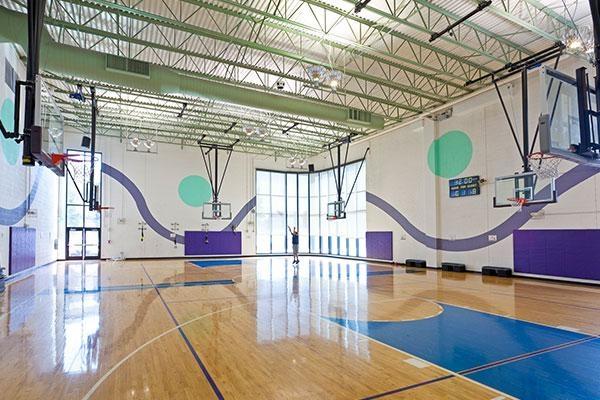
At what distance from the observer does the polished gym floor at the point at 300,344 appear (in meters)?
3.55

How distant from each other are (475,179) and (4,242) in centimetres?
1564

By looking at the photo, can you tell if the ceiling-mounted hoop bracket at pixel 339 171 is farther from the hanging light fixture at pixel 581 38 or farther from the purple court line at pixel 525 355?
the purple court line at pixel 525 355

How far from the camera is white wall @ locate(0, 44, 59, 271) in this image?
10875 mm

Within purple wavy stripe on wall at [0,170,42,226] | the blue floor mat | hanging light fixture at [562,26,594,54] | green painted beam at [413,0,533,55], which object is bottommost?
the blue floor mat

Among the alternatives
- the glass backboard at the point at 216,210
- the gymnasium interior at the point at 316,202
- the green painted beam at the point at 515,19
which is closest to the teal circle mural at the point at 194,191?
the gymnasium interior at the point at 316,202

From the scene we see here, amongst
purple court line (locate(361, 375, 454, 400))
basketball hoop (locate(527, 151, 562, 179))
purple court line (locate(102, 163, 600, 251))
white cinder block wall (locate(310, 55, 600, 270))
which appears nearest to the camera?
purple court line (locate(361, 375, 454, 400))

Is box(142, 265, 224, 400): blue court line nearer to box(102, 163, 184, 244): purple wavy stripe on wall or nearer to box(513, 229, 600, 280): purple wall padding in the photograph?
box(513, 229, 600, 280): purple wall padding

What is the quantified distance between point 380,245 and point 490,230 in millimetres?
6141

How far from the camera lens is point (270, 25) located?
9.57 meters

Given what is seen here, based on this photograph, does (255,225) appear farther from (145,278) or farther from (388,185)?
(145,278)

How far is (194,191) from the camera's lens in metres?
22.3

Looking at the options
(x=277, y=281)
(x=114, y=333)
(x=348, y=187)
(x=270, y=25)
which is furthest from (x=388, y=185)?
(x=114, y=333)

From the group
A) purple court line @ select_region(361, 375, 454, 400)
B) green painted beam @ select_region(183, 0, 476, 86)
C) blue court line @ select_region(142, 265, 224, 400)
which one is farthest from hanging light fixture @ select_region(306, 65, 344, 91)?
purple court line @ select_region(361, 375, 454, 400)

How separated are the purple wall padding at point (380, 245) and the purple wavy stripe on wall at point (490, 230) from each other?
1.09 metres
